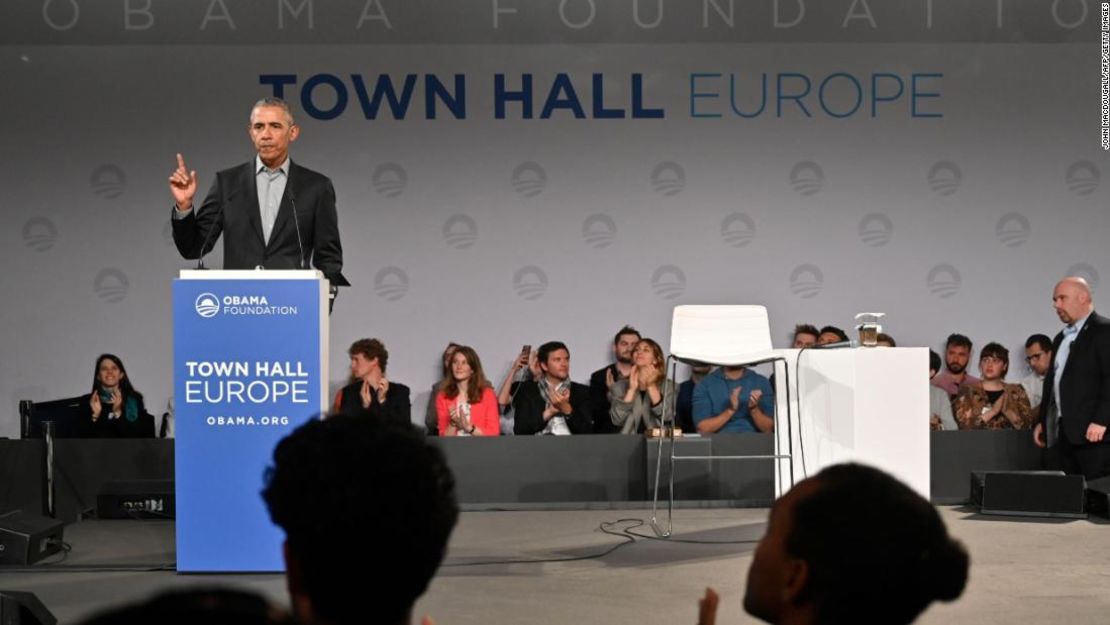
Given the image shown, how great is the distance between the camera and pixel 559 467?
6.30 meters

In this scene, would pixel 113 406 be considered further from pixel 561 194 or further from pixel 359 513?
pixel 359 513

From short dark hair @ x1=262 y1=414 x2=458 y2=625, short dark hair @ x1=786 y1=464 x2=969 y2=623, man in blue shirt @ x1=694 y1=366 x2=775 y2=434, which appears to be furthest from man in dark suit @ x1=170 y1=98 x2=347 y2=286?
short dark hair @ x1=786 y1=464 x2=969 y2=623

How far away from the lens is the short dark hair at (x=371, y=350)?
7.21 meters

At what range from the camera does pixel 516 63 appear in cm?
792

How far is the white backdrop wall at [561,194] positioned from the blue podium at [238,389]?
386 centimetres

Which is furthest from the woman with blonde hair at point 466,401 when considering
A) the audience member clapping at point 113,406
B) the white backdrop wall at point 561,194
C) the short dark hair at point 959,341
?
the short dark hair at point 959,341

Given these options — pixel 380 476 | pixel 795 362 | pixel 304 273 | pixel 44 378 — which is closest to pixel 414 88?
pixel 44 378

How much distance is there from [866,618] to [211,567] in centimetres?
304

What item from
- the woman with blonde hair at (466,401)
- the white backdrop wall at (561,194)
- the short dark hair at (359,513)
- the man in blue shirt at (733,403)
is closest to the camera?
the short dark hair at (359,513)

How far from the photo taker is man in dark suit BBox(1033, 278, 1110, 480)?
574cm

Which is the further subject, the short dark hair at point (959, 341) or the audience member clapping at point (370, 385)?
the short dark hair at point (959, 341)

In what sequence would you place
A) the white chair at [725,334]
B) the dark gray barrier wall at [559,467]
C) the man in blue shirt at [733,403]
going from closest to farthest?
the white chair at [725,334], the dark gray barrier wall at [559,467], the man in blue shirt at [733,403]

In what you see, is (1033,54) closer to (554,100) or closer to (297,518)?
(554,100)

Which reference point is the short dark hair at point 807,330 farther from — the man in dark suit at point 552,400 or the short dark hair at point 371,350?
the short dark hair at point 371,350
